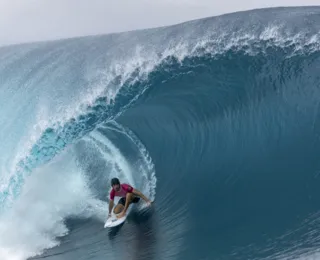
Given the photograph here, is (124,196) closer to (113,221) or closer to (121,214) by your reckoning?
(121,214)

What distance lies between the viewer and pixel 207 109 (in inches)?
460

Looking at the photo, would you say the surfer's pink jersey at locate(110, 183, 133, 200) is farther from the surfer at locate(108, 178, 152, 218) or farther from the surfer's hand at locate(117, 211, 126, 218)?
the surfer's hand at locate(117, 211, 126, 218)

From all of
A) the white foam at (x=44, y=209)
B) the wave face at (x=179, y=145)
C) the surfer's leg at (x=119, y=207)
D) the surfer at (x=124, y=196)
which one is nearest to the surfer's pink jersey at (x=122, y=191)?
the surfer at (x=124, y=196)

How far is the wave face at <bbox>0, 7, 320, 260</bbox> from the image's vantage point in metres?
8.97

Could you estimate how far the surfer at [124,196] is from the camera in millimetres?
9891

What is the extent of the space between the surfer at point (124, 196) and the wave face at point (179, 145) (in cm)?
26

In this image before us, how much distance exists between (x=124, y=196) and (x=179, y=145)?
191cm

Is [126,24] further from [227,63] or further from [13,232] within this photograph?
[13,232]

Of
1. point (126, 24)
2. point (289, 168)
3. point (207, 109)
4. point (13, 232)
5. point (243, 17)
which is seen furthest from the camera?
point (126, 24)

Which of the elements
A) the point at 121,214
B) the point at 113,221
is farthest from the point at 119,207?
the point at 113,221

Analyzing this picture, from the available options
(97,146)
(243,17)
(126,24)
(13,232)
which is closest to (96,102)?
(97,146)

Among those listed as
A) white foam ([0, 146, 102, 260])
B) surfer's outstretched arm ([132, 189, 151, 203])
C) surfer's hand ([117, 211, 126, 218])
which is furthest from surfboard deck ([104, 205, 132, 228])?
white foam ([0, 146, 102, 260])

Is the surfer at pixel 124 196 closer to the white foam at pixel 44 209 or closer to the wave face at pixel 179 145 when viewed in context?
the wave face at pixel 179 145

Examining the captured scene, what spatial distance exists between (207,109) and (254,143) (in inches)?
60.5
